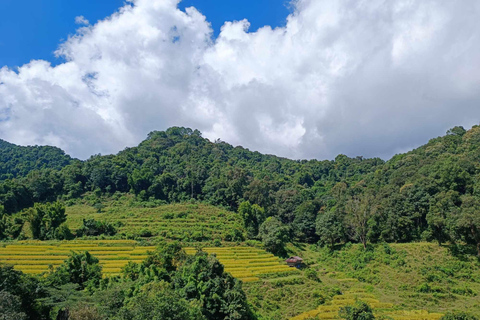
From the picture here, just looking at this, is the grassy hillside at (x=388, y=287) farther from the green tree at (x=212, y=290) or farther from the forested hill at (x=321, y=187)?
the green tree at (x=212, y=290)

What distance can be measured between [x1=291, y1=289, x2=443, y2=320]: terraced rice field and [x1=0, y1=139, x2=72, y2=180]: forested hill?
121 meters

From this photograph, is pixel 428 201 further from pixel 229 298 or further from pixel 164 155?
pixel 164 155

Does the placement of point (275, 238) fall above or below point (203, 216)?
below

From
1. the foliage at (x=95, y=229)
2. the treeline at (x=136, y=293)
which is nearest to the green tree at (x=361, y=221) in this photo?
the treeline at (x=136, y=293)

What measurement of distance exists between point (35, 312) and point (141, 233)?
3355 cm

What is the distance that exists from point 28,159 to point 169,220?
338 feet

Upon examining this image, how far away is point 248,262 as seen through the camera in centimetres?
4862

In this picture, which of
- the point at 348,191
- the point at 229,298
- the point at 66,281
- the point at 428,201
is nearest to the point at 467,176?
the point at 428,201

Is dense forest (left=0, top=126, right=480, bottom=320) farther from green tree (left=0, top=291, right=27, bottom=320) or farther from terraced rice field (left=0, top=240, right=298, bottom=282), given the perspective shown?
terraced rice field (left=0, top=240, right=298, bottom=282)

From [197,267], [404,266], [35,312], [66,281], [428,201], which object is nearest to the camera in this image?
[35,312]

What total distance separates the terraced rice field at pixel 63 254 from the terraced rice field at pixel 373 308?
27.3 meters

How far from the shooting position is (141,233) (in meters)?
57.2

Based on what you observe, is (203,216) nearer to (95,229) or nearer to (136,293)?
(95,229)

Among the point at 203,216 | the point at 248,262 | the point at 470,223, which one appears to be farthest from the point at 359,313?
the point at 203,216
